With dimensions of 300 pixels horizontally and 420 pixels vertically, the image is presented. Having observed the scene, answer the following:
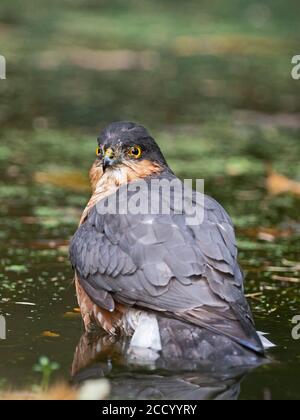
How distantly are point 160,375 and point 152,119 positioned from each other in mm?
7717

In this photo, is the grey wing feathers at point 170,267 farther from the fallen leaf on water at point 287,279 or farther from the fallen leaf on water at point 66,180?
the fallen leaf on water at point 66,180

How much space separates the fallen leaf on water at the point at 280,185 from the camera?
33.3 ft

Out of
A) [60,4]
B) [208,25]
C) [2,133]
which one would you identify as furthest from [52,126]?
[60,4]

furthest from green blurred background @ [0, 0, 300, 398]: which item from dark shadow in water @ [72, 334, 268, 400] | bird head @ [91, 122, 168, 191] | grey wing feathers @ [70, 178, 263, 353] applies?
bird head @ [91, 122, 168, 191]

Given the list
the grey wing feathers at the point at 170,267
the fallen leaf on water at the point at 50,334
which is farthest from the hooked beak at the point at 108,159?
the fallen leaf on water at the point at 50,334

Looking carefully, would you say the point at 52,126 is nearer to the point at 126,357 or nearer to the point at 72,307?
the point at 72,307

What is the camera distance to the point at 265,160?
11.4 metres

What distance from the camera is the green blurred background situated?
7.42 m

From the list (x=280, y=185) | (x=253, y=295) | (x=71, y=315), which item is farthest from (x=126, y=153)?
(x=280, y=185)

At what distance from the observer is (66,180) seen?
10.2m

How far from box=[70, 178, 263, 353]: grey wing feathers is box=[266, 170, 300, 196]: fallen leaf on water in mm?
3745

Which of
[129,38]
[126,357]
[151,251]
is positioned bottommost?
[126,357]

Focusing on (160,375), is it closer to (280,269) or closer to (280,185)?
(280,269)

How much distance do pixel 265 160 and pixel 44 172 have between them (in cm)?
252
